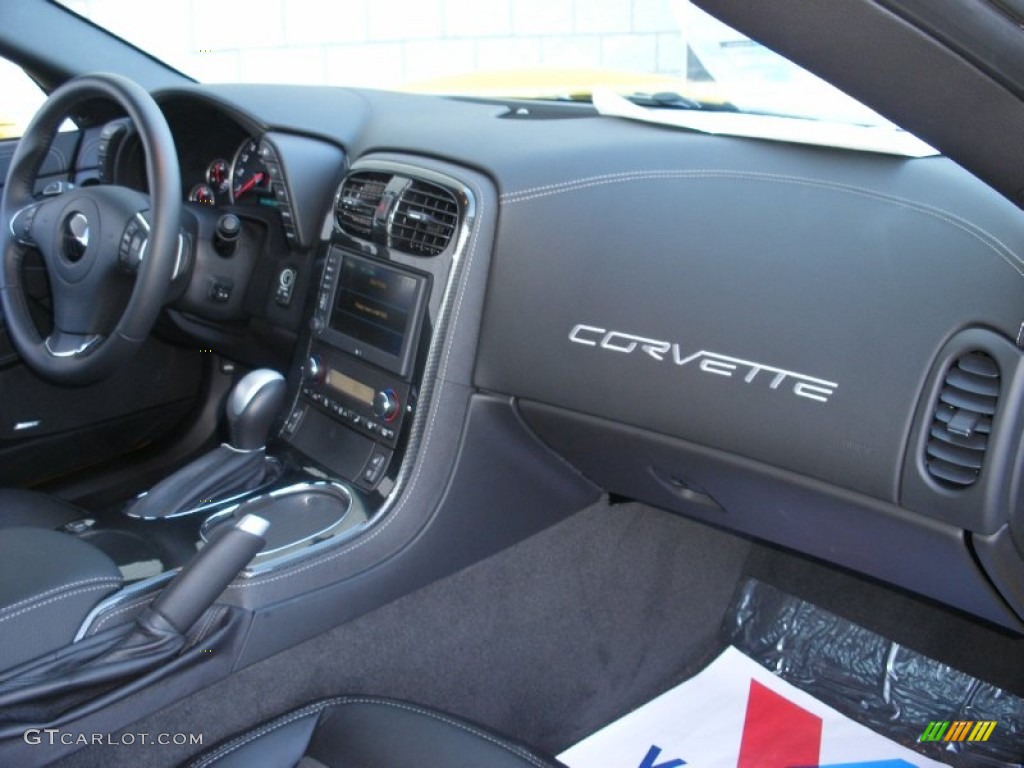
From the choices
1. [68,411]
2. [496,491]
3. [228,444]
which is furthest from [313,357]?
[68,411]

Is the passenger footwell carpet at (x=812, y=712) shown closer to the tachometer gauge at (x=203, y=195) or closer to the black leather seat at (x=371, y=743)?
the black leather seat at (x=371, y=743)

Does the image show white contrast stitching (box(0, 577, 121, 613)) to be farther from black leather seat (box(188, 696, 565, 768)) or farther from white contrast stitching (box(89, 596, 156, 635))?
black leather seat (box(188, 696, 565, 768))

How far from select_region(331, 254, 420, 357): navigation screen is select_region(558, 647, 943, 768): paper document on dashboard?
0.80 meters

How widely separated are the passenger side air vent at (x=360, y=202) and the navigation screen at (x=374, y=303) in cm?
5

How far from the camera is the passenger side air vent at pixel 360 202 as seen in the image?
1.72 m

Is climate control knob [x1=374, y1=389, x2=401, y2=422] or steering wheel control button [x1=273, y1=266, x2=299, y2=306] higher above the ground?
steering wheel control button [x1=273, y1=266, x2=299, y2=306]

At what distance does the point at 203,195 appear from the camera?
2.06 m

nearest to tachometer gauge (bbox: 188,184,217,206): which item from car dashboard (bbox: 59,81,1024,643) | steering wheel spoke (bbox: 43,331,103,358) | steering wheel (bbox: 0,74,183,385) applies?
car dashboard (bbox: 59,81,1024,643)

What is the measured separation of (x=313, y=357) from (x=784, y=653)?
3.47ft

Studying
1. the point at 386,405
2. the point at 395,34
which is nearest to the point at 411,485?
the point at 386,405

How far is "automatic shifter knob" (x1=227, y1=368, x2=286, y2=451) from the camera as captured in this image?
1750 millimetres

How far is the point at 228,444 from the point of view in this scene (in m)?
1.80

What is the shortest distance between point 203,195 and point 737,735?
Result: 141 cm

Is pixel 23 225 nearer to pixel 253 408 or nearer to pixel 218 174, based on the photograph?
pixel 218 174
